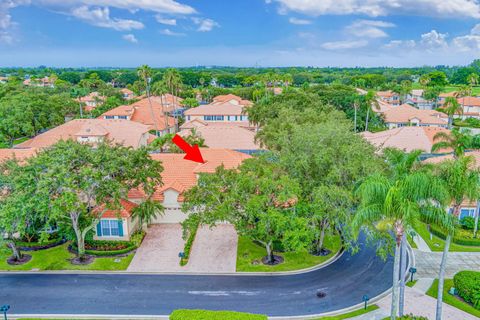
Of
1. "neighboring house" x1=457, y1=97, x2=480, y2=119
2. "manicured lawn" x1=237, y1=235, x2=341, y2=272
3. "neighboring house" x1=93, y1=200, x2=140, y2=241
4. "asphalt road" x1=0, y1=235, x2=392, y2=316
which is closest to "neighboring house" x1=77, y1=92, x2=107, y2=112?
"neighboring house" x1=93, y1=200, x2=140, y2=241

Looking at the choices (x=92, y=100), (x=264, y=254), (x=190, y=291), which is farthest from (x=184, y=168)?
(x=92, y=100)

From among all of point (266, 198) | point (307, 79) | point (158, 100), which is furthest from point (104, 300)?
point (307, 79)

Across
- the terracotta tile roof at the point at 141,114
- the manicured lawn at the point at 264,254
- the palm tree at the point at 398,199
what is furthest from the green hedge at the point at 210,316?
the terracotta tile roof at the point at 141,114

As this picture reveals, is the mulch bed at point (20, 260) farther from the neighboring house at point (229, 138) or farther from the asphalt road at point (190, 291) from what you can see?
the neighboring house at point (229, 138)

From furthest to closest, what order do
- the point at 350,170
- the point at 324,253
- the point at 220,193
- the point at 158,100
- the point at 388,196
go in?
the point at 158,100, the point at 324,253, the point at 220,193, the point at 350,170, the point at 388,196

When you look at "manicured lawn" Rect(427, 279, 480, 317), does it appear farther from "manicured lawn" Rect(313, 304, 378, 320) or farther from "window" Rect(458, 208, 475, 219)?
"window" Rect(458, 208, 475, 219)

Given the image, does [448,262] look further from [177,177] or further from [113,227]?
[113,227]

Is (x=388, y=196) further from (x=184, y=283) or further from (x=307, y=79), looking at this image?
(x=307, y=79)
